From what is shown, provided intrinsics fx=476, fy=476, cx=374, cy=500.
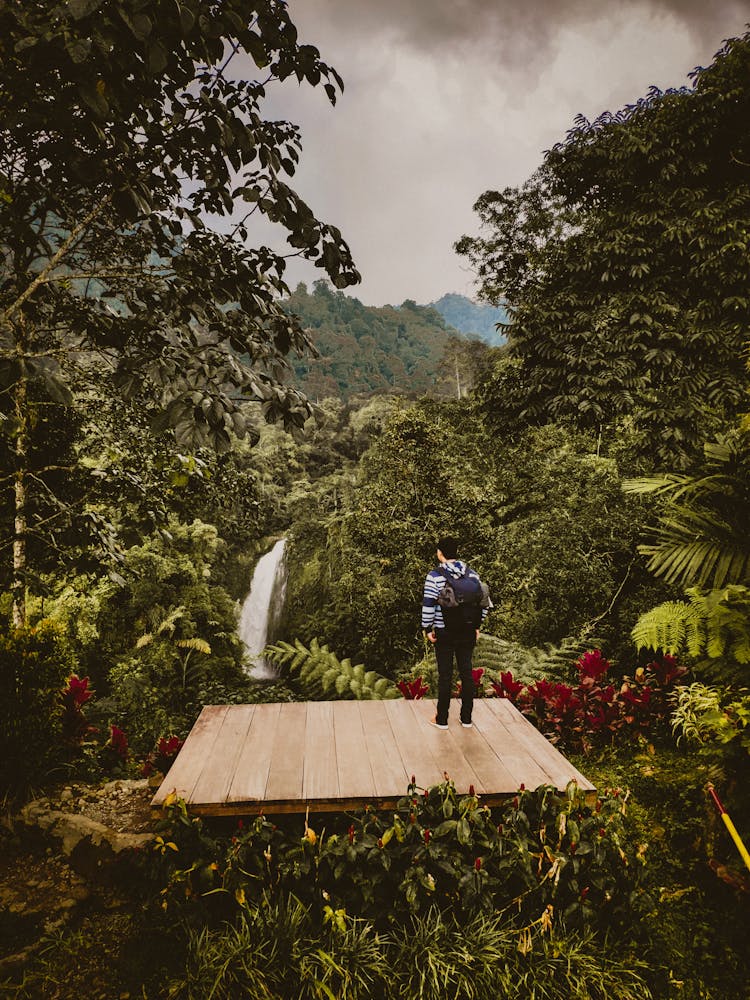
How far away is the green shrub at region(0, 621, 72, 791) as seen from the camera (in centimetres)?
333

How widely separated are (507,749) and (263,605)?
1576cm

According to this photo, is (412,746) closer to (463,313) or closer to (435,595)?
(435,595)

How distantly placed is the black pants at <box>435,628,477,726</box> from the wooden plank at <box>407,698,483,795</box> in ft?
0.32

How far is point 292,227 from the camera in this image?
2314 mm

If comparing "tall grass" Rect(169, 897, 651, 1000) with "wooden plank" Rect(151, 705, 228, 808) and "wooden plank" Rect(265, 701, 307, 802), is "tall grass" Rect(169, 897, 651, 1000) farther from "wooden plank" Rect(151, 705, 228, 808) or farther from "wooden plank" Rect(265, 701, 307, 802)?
"wooden plank" Rect(151, 705, 228, 808)

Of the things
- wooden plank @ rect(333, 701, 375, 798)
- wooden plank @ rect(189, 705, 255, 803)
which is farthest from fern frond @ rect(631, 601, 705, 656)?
wooden plank @ rect(189, 705, 255, 803)

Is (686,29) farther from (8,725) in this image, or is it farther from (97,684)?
(97,684)

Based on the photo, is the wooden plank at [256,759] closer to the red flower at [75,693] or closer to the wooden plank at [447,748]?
the wooden plank at [447,748]

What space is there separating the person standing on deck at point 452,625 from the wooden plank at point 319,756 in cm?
89

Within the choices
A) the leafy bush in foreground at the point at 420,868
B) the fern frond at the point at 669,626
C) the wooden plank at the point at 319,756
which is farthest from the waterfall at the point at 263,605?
the fern frond at the point at 669,626

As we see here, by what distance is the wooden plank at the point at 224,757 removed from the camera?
293 cm

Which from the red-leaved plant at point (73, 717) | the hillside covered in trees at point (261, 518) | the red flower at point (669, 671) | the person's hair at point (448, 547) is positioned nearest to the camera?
the hillside covered in trees at point (261, 518)

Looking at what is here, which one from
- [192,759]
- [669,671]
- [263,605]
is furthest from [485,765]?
[263,605]

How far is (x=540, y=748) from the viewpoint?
3539mm
